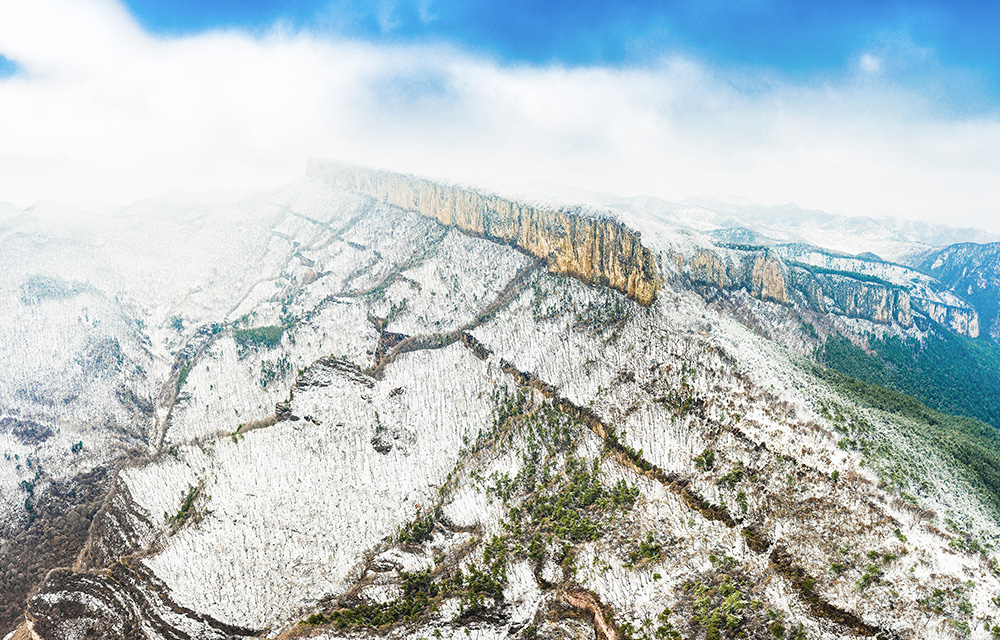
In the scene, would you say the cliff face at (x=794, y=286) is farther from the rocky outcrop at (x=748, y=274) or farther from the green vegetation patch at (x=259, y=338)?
the green vegetation patch at (x=259, y=338)

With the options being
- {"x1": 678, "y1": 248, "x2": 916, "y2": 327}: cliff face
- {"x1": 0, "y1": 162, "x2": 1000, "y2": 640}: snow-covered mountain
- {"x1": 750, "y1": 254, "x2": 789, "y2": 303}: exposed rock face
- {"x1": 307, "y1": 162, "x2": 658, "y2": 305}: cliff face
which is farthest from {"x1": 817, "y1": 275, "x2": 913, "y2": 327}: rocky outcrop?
{"x1": 307, "y1": 162, "x2": 658, "y2": 305}: cliff face

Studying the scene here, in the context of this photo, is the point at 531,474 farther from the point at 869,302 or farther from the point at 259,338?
the point at 869,302

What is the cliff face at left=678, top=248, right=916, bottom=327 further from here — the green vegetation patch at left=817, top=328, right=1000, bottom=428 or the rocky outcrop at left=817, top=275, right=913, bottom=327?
the green vegetation patch at left=817, top=328, right=1000, bottom=428

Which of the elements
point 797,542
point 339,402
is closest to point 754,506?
point 797,542

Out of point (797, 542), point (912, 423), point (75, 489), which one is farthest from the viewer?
point (75, 489)

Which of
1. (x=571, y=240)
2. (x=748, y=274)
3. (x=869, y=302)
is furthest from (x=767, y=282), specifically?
(x=571, y=240)

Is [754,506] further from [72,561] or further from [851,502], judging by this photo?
[72,561]

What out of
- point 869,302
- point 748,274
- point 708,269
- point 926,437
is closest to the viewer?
point 926,437

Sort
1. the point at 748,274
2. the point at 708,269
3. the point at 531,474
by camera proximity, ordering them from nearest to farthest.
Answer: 1. the point at 531,474
2. the point at 708,269
3. the point at 748,274
